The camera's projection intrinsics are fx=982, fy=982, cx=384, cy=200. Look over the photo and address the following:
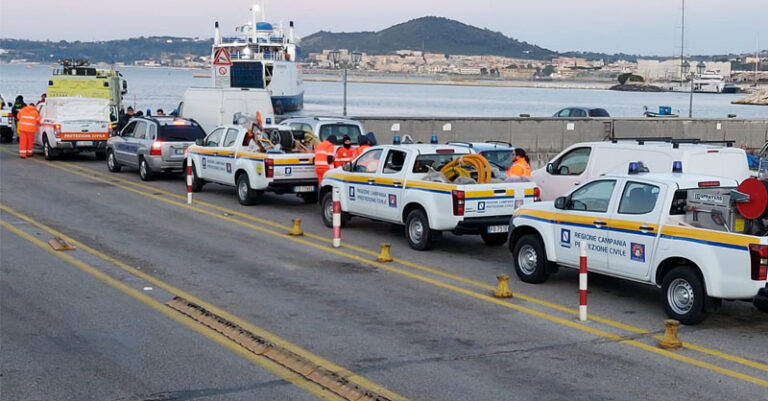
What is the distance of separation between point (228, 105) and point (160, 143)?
13.7 ft

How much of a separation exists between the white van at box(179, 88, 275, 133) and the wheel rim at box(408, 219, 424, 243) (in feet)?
43.8

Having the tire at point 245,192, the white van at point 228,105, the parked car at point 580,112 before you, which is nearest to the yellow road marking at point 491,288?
the tire at point 245,192

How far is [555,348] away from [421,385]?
1.98m

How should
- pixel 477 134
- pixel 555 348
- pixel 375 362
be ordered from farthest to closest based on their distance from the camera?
pixel 477 134 < pixel 555 348 < pixel 375 362

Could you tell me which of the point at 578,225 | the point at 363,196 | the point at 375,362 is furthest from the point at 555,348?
the point at 363,196

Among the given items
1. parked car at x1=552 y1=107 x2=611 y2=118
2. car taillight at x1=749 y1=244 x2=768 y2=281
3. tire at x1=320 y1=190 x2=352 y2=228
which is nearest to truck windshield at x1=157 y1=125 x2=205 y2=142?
tire at x1=320 y1=190 x2=352 y2=228

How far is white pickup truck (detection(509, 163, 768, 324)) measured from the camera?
10477 millimetres

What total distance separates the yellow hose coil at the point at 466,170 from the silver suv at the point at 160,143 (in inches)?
445

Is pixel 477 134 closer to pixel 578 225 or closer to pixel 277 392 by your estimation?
pixel 578 225

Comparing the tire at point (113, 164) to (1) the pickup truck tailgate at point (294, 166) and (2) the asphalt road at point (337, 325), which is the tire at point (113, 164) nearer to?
(1) the pickup truck tailgate at point (294, 166)

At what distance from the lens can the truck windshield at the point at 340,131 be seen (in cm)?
2305

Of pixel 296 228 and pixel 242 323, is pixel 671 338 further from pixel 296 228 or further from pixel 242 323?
pixel 296 228

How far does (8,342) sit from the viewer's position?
9.96m

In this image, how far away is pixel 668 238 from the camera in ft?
36.6
